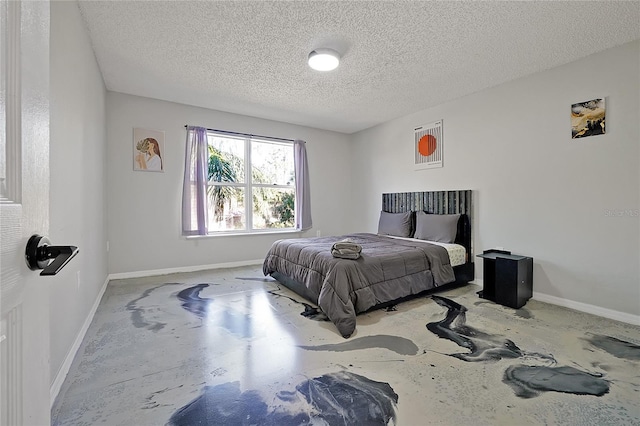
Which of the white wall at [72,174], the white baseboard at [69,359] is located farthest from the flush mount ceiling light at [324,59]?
the white baseboard at [69,359]

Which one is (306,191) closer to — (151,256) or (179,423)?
(151,256)

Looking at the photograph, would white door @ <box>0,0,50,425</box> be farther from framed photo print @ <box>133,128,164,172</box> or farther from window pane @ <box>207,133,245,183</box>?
window pane @ <box>207,133,245,183</box>

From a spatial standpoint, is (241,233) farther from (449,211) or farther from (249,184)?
(449,211)

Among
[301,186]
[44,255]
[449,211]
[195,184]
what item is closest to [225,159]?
[195,184]

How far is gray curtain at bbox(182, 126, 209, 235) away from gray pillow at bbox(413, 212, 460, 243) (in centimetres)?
332

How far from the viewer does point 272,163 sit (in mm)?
5324

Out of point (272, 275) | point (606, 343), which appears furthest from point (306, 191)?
point (606, 343)

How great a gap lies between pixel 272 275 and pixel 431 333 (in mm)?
2190

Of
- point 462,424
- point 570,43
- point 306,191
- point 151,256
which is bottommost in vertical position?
point 462,424

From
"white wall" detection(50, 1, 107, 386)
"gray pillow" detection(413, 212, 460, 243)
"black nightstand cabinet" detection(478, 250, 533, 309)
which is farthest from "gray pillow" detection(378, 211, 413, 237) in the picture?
"white wall" detection(50, 1, 107, 386)

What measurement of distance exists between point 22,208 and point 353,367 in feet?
6.07

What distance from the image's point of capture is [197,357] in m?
2.01

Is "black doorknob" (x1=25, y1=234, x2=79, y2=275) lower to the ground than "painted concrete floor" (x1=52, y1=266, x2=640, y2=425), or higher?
higher

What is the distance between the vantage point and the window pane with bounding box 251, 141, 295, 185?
513 cm
